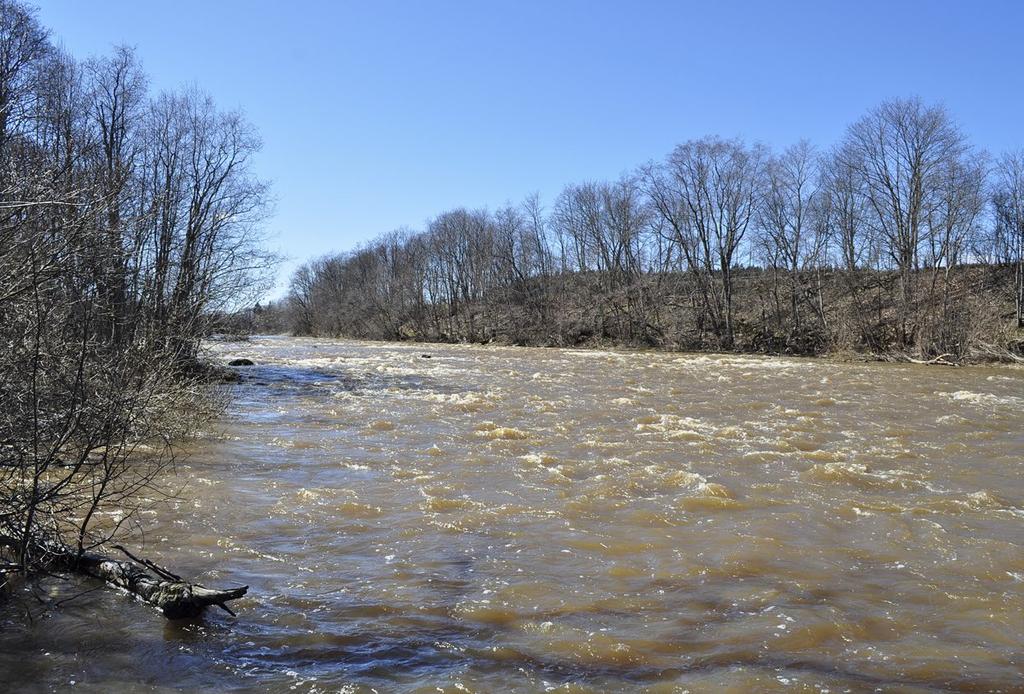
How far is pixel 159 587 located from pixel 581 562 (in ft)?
10.9

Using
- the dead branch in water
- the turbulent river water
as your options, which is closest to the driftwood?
the turbulent river water

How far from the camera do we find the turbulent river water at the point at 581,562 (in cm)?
387

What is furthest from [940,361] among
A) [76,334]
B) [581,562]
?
[76,334]

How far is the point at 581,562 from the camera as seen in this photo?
18.8 ft

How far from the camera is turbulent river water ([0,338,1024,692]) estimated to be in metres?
3.87

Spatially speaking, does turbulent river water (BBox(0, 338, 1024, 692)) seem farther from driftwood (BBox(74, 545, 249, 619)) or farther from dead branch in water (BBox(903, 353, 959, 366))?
dead branch in water (BBox(903, 353, 959, 366))

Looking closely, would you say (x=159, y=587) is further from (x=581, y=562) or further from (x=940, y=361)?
(x=940, y=361)

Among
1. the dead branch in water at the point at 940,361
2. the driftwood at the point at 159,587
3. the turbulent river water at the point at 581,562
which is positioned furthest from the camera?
the dead branch in water at the point at 940,361

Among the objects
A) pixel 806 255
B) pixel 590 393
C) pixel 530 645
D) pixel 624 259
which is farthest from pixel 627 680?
pixel 624 259

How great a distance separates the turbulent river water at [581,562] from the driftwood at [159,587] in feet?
0.39

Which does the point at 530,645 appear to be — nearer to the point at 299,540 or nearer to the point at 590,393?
the point at 299,540

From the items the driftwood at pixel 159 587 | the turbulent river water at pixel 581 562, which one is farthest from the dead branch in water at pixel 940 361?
the driftwood at pixel 159 587

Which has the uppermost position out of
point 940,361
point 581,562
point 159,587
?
point 940,361

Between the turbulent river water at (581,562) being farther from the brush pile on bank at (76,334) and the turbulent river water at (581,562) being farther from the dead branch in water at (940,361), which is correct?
the dead branch in water at (940,361)
